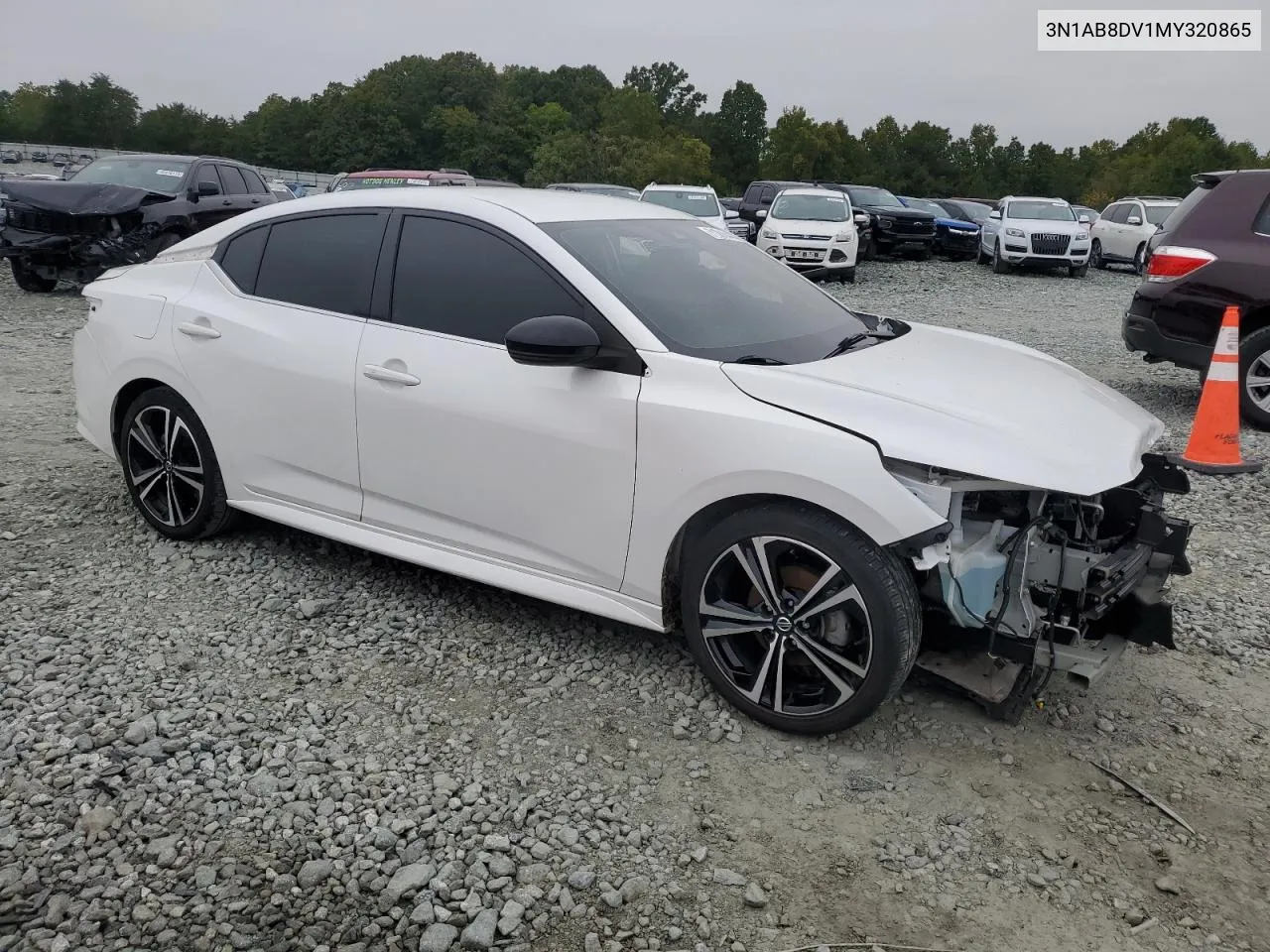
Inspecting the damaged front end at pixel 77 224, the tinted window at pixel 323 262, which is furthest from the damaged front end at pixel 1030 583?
the damaged front end at pixel 77 224

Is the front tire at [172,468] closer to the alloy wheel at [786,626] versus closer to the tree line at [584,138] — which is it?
the alloy wheel at [786,626]

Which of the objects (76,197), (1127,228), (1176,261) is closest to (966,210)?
(1127,228)

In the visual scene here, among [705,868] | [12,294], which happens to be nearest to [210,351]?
[705,868]

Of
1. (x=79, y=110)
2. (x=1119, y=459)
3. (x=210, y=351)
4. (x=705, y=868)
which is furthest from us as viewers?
(x=79, y=110)

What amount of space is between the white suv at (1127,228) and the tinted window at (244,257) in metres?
22.7

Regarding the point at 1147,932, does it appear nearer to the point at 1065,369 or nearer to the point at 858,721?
the point at 858,721

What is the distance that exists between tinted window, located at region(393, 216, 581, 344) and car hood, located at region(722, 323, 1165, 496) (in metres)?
0.80

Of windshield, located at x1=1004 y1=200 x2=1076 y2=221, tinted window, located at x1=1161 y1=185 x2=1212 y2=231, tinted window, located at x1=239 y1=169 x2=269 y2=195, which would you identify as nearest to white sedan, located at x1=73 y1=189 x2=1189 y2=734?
tinted window, located at x1=1161 y1=185 x2=1212 y2=231

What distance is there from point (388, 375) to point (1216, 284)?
20.1 ft

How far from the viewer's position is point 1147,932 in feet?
8.25

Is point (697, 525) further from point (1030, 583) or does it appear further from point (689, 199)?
point (689, 199)

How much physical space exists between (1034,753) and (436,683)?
2023 millimetres

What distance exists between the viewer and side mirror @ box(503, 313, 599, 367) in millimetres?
3312

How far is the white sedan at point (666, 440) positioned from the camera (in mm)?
3051
